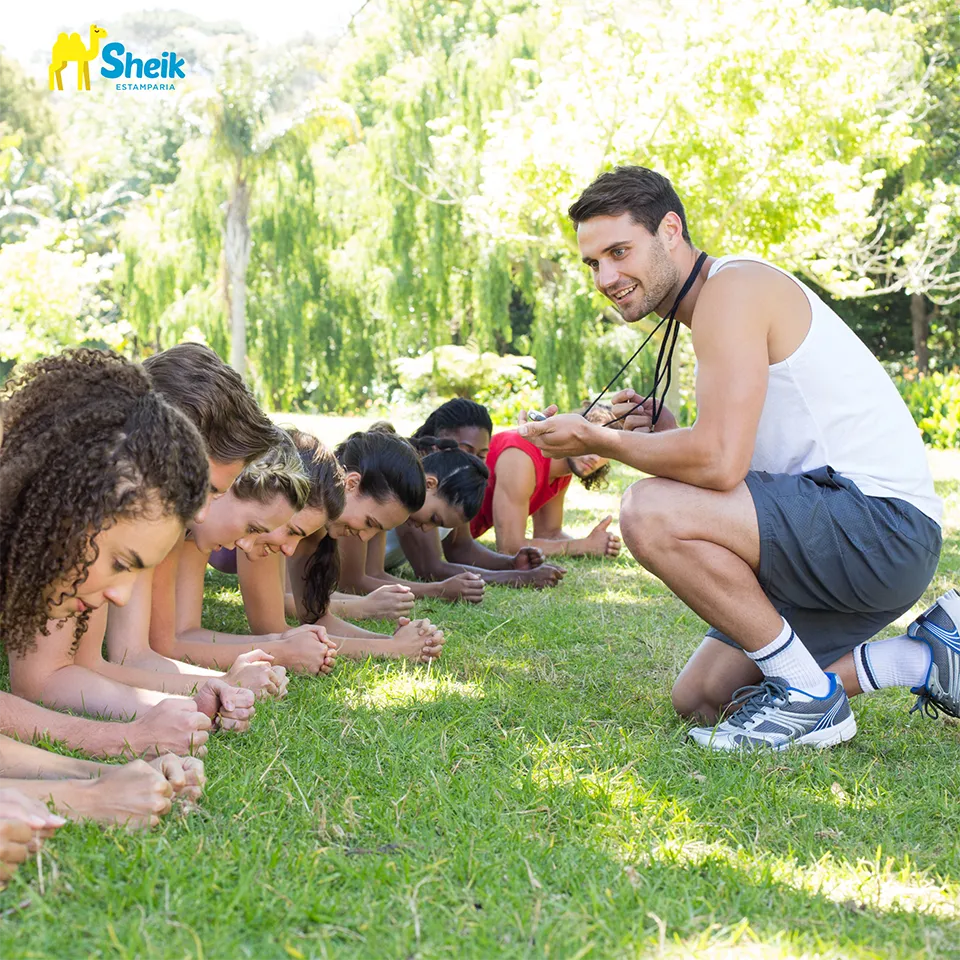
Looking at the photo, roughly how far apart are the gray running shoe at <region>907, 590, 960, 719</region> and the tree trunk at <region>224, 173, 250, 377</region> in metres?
17.5

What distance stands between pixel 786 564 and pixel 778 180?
1074cm

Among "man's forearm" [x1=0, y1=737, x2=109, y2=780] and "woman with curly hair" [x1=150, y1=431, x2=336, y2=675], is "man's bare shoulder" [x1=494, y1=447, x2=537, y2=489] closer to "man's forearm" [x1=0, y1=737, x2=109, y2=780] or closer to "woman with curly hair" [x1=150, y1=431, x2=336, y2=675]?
"woman with curly hair" [x1=150, y1=431, x2=336, y2=675]

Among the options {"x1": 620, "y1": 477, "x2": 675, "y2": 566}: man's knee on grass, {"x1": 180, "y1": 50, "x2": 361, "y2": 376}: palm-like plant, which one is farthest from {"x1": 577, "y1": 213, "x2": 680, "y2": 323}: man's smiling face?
{"x1": 180, "y1": 50, "x2": 361, "y2": 376}: palm-like plant

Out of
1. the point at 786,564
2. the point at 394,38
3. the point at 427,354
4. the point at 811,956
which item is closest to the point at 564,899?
the point at 811,956

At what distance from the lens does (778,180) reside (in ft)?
41.7

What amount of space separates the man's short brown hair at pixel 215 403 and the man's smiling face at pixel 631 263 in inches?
44.1

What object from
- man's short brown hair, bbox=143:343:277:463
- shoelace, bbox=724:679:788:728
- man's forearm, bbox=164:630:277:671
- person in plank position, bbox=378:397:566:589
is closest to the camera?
shoelace, bbox=724:679:788:728

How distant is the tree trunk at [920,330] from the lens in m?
24.9

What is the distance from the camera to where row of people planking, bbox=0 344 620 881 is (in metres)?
2.20

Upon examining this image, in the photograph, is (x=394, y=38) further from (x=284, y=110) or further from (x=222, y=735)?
(x=222, y=735)

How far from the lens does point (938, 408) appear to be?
15320mm

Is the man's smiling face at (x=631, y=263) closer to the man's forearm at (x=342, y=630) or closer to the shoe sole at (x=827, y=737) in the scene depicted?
the shoe sole at (x=827, y=737)

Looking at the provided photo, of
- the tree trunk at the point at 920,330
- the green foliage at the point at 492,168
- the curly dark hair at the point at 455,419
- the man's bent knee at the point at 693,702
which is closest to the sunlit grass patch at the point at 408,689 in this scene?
the man's bent knee at the point at 693,702

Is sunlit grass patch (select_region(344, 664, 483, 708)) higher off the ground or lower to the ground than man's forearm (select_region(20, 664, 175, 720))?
lower
